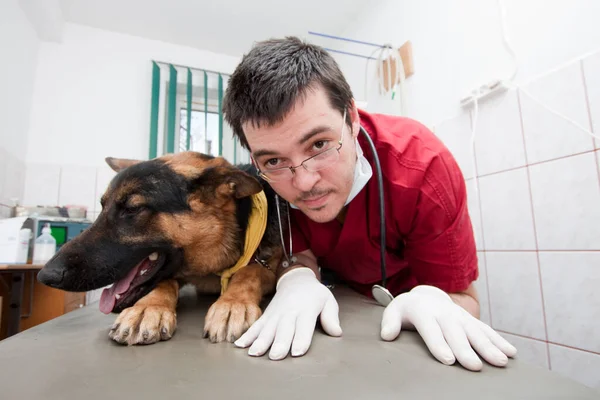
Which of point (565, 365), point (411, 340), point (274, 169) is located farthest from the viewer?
point (565, 365)

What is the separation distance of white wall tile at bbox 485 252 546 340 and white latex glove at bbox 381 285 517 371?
1.18 metres

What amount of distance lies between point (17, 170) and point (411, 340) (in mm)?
3694

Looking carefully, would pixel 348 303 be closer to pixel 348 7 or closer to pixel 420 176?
pixel 420 176

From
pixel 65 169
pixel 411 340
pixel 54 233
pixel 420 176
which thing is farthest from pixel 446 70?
pixel 65 169

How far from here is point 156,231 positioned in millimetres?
978

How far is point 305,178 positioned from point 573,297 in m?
1.42

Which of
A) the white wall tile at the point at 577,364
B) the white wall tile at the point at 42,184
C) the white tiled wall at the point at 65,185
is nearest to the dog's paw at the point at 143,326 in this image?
the white wall tile at the point at 577,364

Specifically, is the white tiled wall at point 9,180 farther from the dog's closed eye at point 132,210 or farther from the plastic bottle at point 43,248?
the dog's closed eye at point 132,210

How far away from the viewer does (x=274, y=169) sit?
951 mm

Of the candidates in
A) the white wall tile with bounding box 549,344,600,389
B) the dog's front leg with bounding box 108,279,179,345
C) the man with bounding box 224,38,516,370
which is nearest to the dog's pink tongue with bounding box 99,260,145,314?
the dog's front leg with bounding box 108,279,179,345

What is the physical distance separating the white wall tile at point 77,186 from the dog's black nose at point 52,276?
2.88 meters

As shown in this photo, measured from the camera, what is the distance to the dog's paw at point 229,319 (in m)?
0.72

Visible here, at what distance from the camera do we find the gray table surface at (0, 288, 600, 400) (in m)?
0.46

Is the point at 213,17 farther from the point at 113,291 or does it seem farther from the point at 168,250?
the point at 113,291
